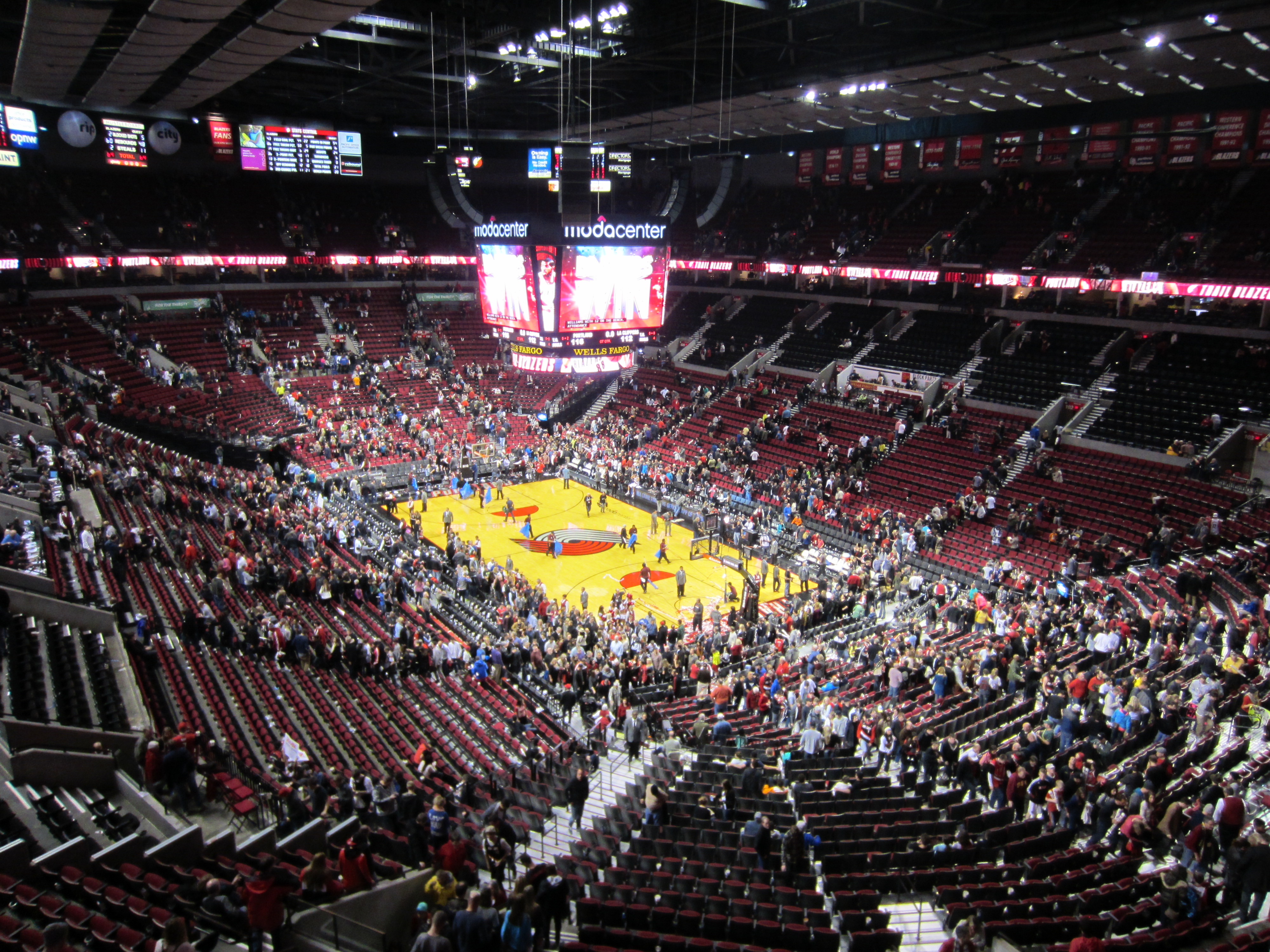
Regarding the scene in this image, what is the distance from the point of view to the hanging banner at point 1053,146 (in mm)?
34281

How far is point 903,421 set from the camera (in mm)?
31859

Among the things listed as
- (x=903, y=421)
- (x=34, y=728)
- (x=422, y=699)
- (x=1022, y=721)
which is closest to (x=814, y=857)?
(x=1022, y=721)

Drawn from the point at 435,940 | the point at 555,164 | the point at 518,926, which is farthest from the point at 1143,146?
the point at 435,940

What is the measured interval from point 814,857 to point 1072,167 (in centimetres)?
3547

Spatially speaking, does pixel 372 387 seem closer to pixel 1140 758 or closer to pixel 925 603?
pixel 925 603

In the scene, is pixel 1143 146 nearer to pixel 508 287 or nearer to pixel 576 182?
pixel 576 182

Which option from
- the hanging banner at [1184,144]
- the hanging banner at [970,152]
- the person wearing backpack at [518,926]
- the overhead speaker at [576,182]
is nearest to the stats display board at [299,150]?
the overhead speaker at [576,182]

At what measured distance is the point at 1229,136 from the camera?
29.8 metres

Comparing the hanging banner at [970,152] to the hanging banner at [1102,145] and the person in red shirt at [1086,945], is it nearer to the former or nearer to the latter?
the hanging banner at [1102,145]

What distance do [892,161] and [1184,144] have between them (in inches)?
543

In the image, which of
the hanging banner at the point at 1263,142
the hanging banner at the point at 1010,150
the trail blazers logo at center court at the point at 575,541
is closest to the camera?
the trail blazers logo at center court at the point at 575,541

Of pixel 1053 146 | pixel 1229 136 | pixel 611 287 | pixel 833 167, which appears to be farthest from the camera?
pixel 833 167

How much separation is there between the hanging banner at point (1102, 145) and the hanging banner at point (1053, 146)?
33.8 inches

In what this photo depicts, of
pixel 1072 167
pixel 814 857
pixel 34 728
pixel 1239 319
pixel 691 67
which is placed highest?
pixel 691 67
